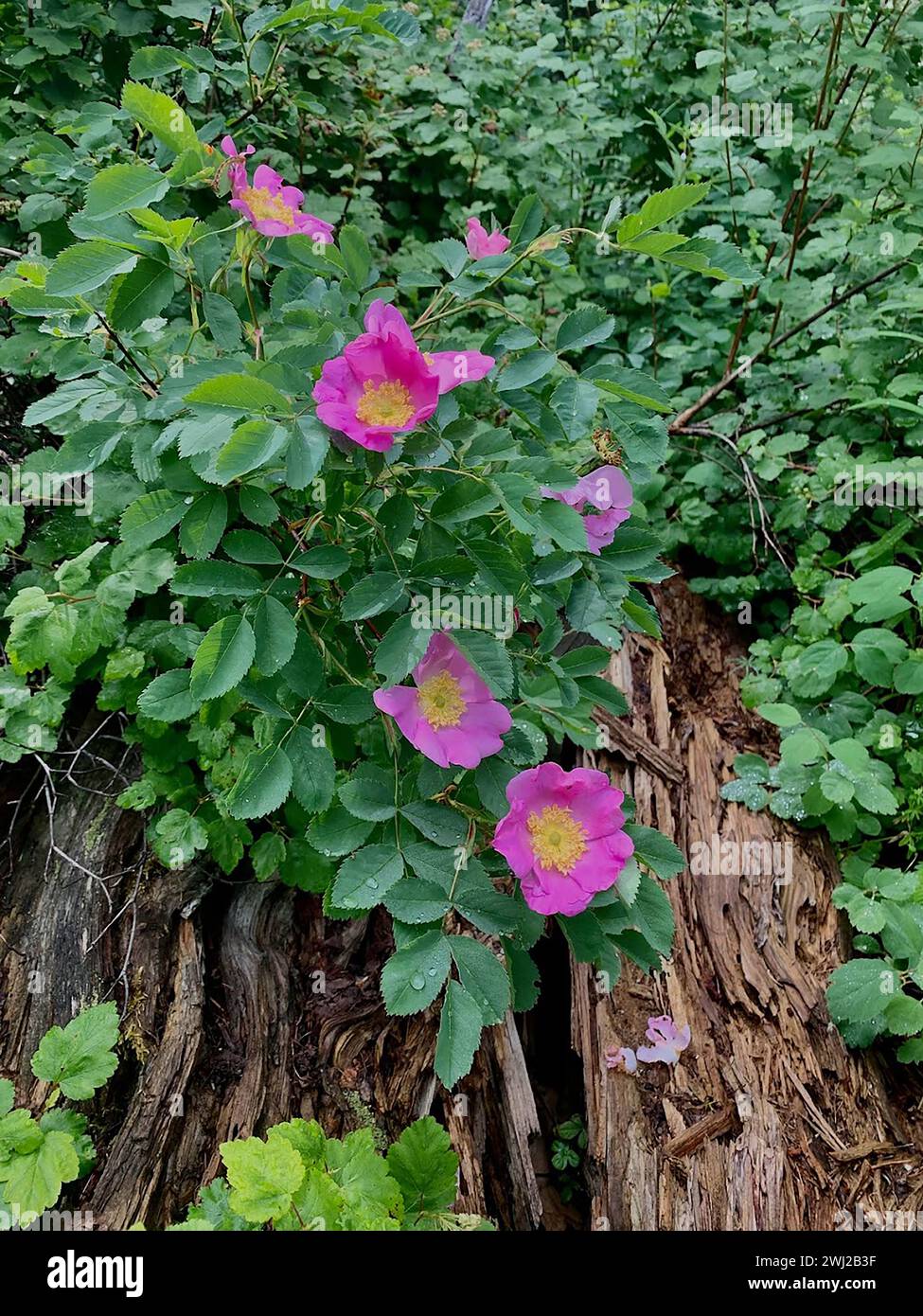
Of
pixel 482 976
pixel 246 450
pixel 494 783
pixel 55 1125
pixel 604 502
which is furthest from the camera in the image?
pixel 55 1125

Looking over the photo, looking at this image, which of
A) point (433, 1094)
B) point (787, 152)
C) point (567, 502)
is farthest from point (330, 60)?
point (433, 1094)

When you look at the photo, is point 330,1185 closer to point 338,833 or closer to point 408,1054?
point 338,833

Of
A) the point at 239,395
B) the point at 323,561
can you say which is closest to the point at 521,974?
the point at 323,561

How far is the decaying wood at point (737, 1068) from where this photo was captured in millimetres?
1734

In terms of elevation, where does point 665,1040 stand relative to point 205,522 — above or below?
below

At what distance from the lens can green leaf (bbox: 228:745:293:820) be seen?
3.80ft

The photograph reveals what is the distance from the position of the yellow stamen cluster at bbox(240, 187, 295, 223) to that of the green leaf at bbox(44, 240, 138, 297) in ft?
0.79

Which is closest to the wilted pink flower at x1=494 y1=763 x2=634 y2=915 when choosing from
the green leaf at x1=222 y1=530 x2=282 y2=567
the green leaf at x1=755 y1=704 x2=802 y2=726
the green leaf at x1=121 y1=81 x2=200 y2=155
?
the green leaf at x1=222 y1=530 x2=282 y2=567

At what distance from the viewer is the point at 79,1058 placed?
1437mm

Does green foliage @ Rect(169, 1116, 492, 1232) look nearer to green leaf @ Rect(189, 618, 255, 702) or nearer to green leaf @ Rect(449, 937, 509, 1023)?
green leaf @ Rect(449, 937, 509, 1023)

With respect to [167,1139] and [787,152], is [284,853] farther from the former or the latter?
[787,152]

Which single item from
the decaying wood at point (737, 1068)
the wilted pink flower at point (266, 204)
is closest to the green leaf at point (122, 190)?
the wilted pink flower at point (266, 204)

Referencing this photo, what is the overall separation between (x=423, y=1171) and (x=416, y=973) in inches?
18.3
